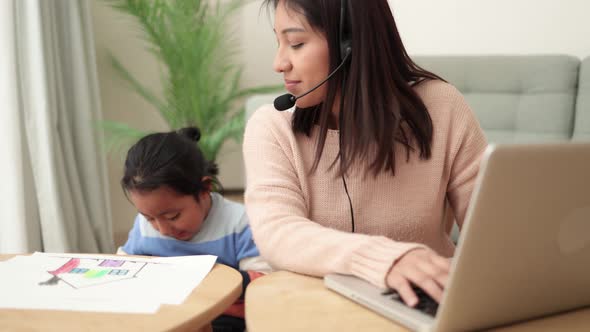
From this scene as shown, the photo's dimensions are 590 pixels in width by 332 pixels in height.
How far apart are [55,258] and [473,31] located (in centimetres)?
173

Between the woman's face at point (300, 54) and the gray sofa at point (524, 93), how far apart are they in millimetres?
764

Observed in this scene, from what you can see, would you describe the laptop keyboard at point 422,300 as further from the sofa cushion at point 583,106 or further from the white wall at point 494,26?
the white wall at point 494,26

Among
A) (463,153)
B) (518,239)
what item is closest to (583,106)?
(463,153)

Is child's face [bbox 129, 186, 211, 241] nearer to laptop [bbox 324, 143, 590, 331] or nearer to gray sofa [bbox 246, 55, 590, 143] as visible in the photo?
gray sofa [bbox 246, 55, 590, 143]

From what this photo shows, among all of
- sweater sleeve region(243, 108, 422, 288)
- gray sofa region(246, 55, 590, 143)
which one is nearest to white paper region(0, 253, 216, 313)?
sweater sleeve region(243, 108, 422, 288)

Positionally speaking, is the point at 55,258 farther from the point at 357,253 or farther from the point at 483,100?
the point at 483,100

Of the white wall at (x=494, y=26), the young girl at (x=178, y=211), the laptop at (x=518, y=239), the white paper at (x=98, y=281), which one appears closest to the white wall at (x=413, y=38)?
the white wall at (x=494, y=26)

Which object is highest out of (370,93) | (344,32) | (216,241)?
(344,32)

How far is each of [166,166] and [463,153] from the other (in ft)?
2.47

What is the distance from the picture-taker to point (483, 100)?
5.82ft

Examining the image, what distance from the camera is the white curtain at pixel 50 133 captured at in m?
2.27

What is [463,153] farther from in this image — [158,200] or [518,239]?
[158,200]

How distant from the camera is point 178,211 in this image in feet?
4.66

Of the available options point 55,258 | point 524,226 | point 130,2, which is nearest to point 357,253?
point 524,226
